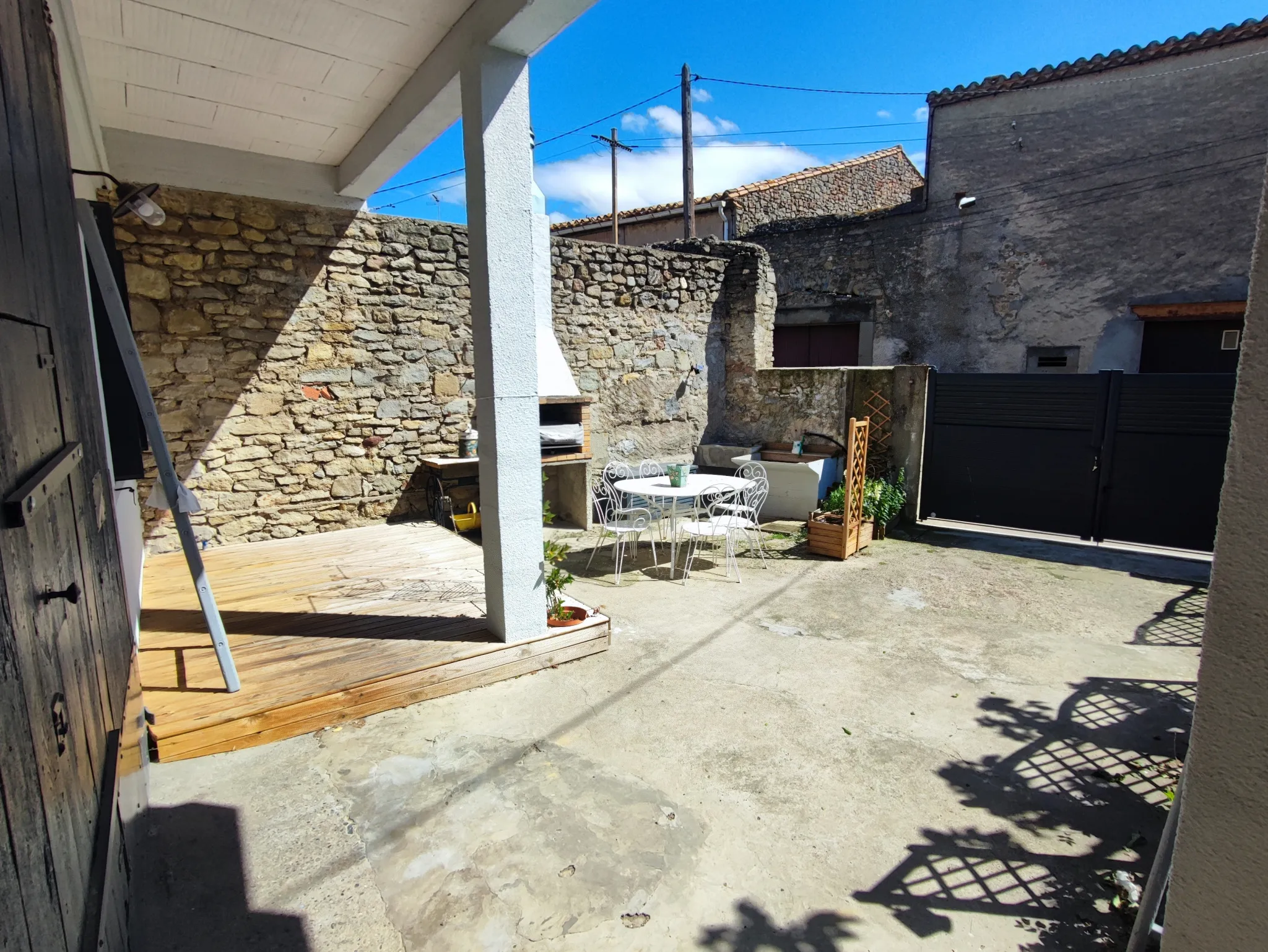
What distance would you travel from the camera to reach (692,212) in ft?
38.3

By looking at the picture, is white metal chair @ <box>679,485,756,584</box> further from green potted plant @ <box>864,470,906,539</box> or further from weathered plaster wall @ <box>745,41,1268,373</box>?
weathered plaster wall @ <box>745,41,1268,373</box>

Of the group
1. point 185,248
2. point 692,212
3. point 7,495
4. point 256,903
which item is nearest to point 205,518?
point 185,248

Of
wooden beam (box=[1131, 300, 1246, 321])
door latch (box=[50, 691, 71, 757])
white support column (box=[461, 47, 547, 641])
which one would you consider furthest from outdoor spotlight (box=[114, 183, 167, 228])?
wooden beam (box=[1131, 300, 1246, 321])

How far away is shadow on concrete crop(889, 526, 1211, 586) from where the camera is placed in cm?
513

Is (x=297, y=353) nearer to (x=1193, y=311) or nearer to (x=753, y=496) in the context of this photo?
(x=753, y=496)

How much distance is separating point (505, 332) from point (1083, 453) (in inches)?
221

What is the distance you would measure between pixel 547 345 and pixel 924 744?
471 centimetres

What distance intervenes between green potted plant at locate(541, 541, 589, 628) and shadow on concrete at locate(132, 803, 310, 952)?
65.6 inches

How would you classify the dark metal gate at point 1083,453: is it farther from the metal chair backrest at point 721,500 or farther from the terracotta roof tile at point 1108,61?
the terracotta roof tile at point 1108,61

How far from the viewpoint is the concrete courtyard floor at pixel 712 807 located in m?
1.80

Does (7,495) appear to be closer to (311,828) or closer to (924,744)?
(311,828)

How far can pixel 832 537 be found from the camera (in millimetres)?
5559

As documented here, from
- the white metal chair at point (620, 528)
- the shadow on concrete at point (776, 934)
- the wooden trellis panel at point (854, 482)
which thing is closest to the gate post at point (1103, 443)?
the wooden trellis panel at point (854, 482)

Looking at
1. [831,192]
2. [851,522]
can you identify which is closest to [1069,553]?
[851,522]
